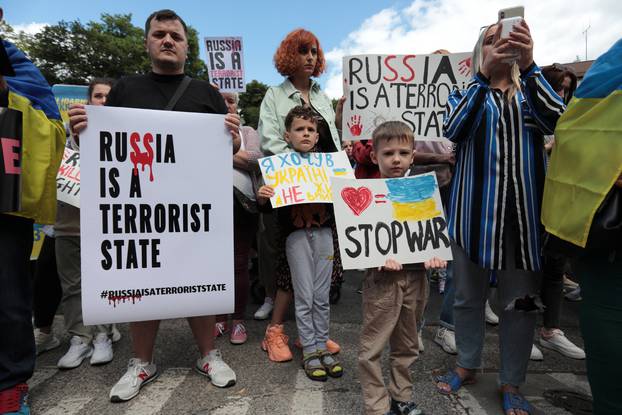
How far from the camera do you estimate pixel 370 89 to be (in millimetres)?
3111

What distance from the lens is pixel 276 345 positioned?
2721mm

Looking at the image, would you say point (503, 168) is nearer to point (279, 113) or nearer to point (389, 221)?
point (389, 221)

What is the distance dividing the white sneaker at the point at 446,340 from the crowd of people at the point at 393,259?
1.18 ft

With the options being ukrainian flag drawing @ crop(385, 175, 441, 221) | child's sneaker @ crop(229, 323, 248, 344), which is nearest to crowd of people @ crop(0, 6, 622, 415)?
ukrainian flag drawing @ crop(385, 175, 441, 221)

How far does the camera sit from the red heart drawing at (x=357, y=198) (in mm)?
1910

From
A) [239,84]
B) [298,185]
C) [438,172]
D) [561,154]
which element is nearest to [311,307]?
[298,185]

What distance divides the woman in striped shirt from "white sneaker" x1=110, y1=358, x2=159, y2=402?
1989 mm

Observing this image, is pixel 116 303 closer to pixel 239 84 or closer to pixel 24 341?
pixel 24 341

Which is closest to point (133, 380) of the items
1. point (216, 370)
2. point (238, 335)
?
point (216, 370)

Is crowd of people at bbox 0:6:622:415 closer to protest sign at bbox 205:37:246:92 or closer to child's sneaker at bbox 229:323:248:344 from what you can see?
child's sneaker at bbox 229:323:248:344

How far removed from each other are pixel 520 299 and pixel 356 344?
4.51 feet

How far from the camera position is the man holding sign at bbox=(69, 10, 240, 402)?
7.43 ft

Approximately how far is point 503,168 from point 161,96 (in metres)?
1.96

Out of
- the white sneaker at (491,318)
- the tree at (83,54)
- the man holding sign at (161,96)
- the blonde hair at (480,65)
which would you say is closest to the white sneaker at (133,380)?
the man holding sign at (161,96)
